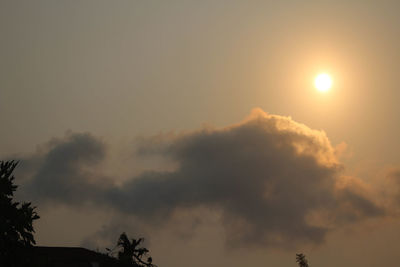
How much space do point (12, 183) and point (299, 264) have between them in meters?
69.4

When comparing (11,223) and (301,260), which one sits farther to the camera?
(301,260)

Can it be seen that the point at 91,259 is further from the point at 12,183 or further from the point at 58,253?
the point at 12,183

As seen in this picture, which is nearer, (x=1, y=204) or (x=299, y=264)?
(x=1, y=204)

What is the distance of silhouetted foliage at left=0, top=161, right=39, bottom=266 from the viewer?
36.5 meters

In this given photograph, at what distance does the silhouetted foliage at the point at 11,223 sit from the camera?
36531 millimetres

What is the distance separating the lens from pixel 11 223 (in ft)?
122

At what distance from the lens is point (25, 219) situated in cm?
3800

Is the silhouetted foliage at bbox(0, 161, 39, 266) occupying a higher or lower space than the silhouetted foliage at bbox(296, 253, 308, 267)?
lower

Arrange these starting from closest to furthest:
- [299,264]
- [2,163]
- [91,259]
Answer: [2,163], [91,259], [299,264]

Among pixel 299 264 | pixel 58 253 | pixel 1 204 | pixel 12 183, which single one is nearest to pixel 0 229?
pixel 1 204

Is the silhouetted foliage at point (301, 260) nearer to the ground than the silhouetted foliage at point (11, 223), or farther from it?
farther from it

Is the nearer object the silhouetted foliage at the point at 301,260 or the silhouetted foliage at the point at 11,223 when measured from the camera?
the silhouetted foliage at the point at 11,223

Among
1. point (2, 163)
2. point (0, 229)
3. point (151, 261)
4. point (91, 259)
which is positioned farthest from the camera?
point (151, 261)

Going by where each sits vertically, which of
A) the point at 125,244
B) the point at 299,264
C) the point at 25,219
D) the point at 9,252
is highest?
the point at 299,264
